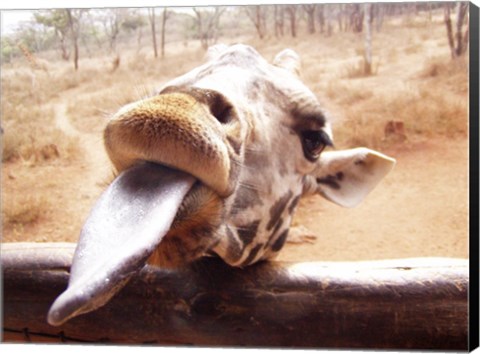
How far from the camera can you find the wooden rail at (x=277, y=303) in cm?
146

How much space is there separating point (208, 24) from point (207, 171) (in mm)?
1444

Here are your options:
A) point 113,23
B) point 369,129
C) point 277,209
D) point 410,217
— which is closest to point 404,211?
point 410,217

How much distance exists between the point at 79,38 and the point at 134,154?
5.00 feet

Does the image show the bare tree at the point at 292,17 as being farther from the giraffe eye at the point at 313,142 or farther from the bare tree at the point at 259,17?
the giraffe eye at the point at 313,142

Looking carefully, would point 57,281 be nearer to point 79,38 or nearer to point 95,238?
point 95,238

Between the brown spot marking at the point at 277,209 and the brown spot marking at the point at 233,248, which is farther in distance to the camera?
the brown spot marking at the point at 277,209

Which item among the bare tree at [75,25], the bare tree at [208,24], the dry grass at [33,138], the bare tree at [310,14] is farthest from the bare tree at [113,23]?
the bare tree at [310,14]

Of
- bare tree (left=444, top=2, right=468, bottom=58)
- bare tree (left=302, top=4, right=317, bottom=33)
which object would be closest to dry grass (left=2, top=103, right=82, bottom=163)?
bare tree (left=302, top=4, right=317, bottom=33)

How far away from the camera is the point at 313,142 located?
1603 mm

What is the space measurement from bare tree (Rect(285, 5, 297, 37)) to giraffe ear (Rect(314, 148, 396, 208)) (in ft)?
2.24

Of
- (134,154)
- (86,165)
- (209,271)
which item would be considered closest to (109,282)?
(134,154)

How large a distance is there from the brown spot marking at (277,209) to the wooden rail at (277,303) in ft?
0.40

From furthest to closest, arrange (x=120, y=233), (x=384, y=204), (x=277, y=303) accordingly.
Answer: (x=384, y=204)
(x=277, y=303)
(x=120, y=233)

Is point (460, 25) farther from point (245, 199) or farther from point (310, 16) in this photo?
point (245, 199)
